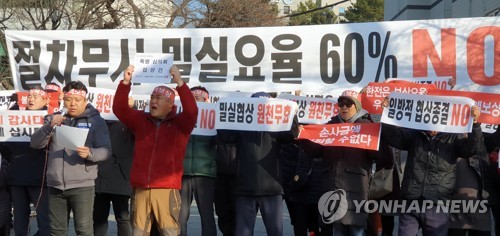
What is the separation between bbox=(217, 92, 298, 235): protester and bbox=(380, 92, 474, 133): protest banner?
108 cm

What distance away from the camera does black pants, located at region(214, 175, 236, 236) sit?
9016 mm

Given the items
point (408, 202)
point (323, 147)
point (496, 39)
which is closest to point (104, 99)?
point (323, 147)

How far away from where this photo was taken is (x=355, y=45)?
29.6 ft

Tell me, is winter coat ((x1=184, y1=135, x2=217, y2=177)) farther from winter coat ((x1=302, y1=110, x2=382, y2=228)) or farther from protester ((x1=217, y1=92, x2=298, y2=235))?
winter coat ((x1=302, y1=110, x2=382, y2=228))

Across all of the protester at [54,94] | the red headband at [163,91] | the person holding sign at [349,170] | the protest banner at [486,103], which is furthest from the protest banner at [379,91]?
the protester at [54,94]

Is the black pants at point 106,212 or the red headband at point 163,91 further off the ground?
the red headband at point 163,91

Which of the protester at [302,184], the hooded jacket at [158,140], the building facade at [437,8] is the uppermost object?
the building facade at [437,8]

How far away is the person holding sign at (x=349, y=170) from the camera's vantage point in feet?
25.0

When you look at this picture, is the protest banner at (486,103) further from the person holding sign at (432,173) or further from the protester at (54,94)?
the protester at (54,94)

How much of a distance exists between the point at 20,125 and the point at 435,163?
4182mm

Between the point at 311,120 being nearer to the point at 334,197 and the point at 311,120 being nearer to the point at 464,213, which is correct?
the point at 334,197

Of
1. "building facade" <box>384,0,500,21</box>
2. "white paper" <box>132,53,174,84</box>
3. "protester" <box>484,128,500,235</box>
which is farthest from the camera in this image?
"building facade" <box>384,0,500,21</box>

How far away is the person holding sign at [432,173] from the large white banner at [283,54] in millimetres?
1457

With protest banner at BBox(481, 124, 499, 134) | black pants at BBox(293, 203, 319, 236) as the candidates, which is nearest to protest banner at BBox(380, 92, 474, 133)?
protest banner at BBox(481, 124, 499, 134)
